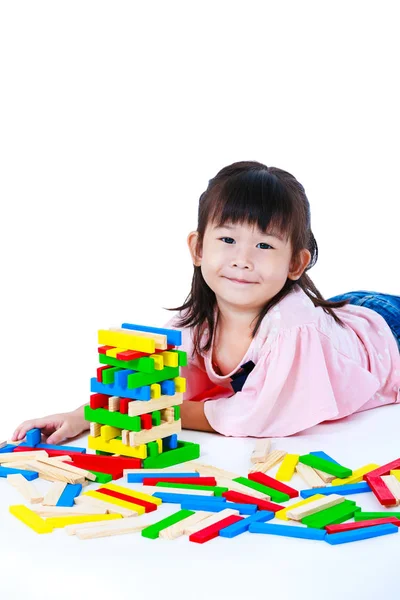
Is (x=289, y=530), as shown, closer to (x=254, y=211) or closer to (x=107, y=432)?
(x=107, y=432)

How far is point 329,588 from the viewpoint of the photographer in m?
1.75

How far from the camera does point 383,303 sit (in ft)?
11.4

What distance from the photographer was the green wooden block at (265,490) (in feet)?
7.09

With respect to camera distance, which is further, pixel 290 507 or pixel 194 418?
pixel 194 418

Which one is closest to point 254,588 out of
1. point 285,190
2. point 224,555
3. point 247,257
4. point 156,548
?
point 224,555

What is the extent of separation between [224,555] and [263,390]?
864 mm

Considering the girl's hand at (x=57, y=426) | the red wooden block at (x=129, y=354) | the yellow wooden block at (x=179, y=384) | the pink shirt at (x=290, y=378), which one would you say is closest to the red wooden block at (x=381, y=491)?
the pink shirt at (x=290, y=378)

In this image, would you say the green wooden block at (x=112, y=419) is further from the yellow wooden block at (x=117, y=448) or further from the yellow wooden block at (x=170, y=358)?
the yellow wooden block at (x=170, y=358)

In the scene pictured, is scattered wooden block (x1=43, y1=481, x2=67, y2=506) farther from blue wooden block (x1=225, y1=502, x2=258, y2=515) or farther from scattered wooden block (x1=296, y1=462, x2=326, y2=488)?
scattered wooden block (x1=296, y1=462, x2=326, y2=488)

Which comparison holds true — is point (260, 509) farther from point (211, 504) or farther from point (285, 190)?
point (285, 190)

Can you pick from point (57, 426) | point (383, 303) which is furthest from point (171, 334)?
point (383, 303)

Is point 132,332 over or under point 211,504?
over

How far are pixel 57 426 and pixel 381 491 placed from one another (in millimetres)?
1016

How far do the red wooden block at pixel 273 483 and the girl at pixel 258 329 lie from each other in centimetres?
38
